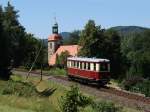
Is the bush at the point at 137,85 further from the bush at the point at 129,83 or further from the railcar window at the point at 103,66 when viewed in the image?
the railcar window at the point at 103,66

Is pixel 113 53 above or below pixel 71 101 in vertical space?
above

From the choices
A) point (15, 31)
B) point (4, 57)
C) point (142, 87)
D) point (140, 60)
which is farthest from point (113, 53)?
point (4, 57)

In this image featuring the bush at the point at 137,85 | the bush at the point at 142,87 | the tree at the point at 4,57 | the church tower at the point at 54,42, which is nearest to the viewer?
the bush at the point at 142,87

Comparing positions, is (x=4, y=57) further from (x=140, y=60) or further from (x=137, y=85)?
(x=140, y=60)

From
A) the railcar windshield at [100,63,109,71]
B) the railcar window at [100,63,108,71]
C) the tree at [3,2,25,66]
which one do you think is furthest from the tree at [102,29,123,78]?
the railcar window at [100,63,108,71]

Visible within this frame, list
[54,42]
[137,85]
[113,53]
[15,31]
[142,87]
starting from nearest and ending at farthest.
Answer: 1. [142,87]
2. [137,85]
3. [113,53]
4. [15,31]
5. [54,42]

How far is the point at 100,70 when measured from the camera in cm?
4528

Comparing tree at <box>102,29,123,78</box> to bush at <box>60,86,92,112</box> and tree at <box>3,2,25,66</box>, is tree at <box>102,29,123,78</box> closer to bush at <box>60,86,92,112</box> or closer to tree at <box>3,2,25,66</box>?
tree at <box>3,2,25,66</box>

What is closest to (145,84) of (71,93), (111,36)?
(71,93)

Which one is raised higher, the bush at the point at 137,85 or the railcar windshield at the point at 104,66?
the railcar windshield at the point at 104,66

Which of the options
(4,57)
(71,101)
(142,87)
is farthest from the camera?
(142,87)

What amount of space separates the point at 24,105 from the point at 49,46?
118 metres

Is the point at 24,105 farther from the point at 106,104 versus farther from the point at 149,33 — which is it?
the point at 149,33

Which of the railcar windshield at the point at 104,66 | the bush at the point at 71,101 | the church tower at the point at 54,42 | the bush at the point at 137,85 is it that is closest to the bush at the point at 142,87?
the bush at the point at 137,85
